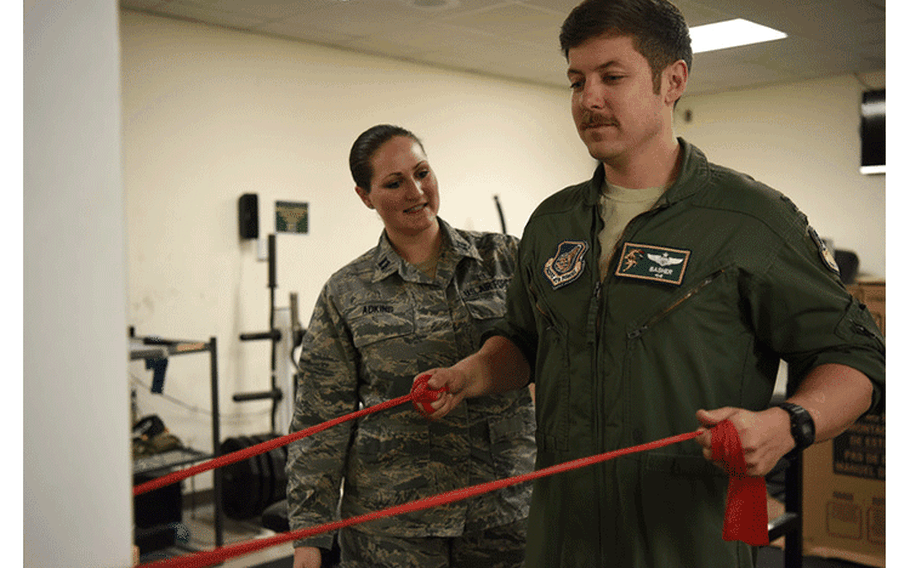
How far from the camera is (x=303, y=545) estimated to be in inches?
65.3

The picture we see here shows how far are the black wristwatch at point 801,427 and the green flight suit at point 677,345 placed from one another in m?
0.12

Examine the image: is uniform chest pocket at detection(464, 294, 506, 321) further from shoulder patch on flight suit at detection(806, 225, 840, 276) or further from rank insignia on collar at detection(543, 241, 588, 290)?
shoulder patch on flight suit at detection(806, 225, 840, 276)

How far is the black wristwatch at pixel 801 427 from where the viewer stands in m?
1.03

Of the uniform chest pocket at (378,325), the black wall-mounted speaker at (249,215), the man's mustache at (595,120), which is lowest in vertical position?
the uniform chest pocket at (378,325)

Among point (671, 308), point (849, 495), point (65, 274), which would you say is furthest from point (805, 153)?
point (65, 274)

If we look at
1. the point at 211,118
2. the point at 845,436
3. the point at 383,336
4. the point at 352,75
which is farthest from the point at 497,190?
the point at 383,336

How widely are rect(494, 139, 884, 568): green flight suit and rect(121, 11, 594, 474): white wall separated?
10.4 feet

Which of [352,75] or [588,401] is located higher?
[352,75]

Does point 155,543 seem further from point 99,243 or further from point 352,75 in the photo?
point 99,243

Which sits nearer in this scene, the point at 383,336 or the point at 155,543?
the point at 383,336

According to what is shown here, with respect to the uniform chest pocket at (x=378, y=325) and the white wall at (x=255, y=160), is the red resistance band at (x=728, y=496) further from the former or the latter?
the white wall at (x=255, y=160)

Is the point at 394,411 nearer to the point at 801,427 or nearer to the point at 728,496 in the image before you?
the point at 728,496

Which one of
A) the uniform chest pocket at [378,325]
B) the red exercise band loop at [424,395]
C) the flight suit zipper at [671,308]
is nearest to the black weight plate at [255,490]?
the uniform chest pocket at [378,325]
